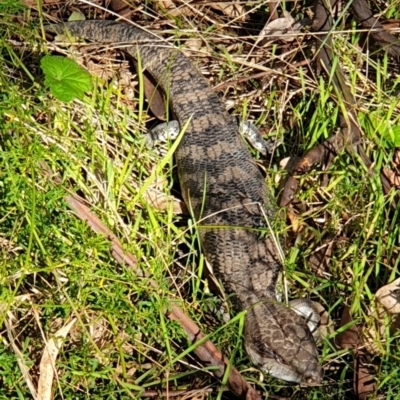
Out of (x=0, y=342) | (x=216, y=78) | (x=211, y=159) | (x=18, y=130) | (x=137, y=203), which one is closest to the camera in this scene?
(x=0, y=342)

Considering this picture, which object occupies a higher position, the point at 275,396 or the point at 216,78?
the point at 216,78

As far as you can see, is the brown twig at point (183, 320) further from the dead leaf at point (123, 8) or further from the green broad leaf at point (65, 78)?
the dead leaf at point (123, 8)

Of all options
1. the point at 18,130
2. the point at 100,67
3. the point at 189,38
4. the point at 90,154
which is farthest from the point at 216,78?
the point at 18,130

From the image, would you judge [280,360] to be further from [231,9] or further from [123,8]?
[123,8]

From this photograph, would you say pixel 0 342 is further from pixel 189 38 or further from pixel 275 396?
pixel 189 38

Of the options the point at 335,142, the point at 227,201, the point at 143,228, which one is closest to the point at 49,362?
the point at 143,228

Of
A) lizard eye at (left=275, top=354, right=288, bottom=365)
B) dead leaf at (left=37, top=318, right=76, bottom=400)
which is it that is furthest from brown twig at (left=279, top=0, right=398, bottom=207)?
dead leaf at (left=37, top=318, right=76, bottom=400)

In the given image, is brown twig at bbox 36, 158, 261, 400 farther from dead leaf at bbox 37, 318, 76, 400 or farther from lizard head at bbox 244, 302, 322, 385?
dead leaf at bbox 37, 318, 76, 400
